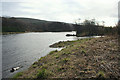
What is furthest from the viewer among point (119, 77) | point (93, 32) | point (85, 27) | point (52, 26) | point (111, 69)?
point (52, 26)

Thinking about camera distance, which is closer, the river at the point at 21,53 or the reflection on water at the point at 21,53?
the river at the point at 21,53

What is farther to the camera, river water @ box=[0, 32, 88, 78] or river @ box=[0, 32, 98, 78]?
river water @ box=[0, 32, 88, 78]

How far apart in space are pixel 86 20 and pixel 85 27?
7.21 metres

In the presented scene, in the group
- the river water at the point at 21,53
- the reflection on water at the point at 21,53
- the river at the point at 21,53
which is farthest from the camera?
the reflection on water at the point at 21,53

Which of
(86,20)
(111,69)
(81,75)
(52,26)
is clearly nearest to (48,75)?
(81,75)

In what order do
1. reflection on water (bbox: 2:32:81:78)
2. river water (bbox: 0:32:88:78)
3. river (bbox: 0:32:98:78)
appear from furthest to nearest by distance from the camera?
1. reflection on water (bbox: 2:32:81:78)
2. river water (bbox: 0:32:88:78)
3. river (bbox: 0:32:98:78)

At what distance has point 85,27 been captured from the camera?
248 feet

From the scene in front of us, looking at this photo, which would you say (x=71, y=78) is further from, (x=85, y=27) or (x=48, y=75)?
(x=85, y=27)

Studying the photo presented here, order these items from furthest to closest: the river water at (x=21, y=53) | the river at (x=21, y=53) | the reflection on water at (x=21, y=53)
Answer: the reflection on water at (x=21, y=53) → the river water at (x=21, y=53) → the river at (x=21, y=53)

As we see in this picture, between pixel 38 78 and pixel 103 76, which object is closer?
pixel 103 76

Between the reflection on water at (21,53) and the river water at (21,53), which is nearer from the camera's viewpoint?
the river water at (21,53)

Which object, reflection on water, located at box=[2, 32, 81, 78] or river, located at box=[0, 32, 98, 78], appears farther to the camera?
reflection on water, located at box=[2, 32, 81, 78]

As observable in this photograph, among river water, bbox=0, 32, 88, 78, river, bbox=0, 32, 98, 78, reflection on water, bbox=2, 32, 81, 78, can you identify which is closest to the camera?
river, bbox=0, 32, 98, 78

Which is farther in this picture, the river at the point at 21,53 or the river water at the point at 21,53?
the river water at the point at 21,53
